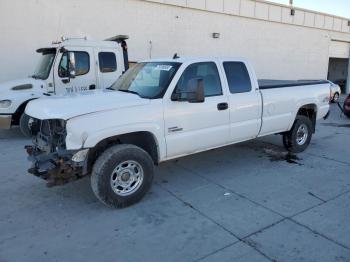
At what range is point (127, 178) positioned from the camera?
178 inches

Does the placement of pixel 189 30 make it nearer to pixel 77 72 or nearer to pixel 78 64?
pixel 78 64

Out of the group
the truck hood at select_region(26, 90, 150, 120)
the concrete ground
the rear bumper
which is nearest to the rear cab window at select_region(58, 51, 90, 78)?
the rear bumper

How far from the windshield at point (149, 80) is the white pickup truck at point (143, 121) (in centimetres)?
2

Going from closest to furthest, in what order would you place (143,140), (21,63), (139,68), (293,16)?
(143,140), (139,68), (21,63), (293,16)

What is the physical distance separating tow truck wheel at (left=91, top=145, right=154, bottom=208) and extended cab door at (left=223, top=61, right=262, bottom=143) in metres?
1.79

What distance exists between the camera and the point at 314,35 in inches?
943

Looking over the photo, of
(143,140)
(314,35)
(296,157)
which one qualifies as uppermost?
(314,35)

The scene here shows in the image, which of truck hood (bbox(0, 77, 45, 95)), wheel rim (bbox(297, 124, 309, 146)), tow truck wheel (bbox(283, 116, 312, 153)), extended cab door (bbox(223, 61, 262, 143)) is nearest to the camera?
extended cab door (bbox(223, 61, 262, 143))

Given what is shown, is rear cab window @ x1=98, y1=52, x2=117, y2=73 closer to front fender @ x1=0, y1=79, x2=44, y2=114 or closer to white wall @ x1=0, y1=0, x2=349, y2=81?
front fender @ x1=0, y1=79, x2=44, y2=114

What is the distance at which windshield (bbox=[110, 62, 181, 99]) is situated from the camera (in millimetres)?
4887

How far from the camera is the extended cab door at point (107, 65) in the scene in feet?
31.5

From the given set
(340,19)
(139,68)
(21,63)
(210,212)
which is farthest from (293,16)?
(210,212)

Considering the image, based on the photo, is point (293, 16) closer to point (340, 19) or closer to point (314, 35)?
point (314, 35)

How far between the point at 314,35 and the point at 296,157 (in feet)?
65.7
